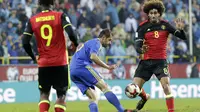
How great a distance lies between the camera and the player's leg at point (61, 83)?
11375mm

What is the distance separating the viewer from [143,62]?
48.8ft

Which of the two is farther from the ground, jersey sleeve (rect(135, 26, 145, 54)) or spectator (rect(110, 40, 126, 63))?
jersey sleeve (rect(135, 26, 145, 54))

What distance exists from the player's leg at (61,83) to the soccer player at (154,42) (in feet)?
10.9

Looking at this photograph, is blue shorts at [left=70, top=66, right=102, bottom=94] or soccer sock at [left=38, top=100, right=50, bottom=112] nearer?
soccer sock at [left=38, top=100, right=50, bottom=112]

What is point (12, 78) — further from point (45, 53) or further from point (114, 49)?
point (45, 53)

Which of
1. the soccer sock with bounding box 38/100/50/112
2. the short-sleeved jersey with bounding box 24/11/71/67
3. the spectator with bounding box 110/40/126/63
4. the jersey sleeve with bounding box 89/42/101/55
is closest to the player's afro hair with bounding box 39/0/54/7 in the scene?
the short-sleeved jersey with bounding box 24/11/71/67

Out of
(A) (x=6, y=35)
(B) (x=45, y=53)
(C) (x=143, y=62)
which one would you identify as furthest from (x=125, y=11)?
(B) (x=45, y=53)

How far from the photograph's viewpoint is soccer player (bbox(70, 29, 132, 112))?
1380 centimetres

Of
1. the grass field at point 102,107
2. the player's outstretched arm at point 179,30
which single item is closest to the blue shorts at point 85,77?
the player's outstretched arm at point 179,30

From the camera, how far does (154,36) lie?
14609 millimetres

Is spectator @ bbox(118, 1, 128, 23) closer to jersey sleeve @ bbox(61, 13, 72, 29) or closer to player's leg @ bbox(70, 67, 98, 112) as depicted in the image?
player's leg @ bbox(70, 67, 98, 112)

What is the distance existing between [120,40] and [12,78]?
15.8ft

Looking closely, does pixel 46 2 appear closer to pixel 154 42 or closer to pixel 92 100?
pixel 92 100

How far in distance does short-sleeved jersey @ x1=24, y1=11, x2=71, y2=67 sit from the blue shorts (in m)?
2.57
